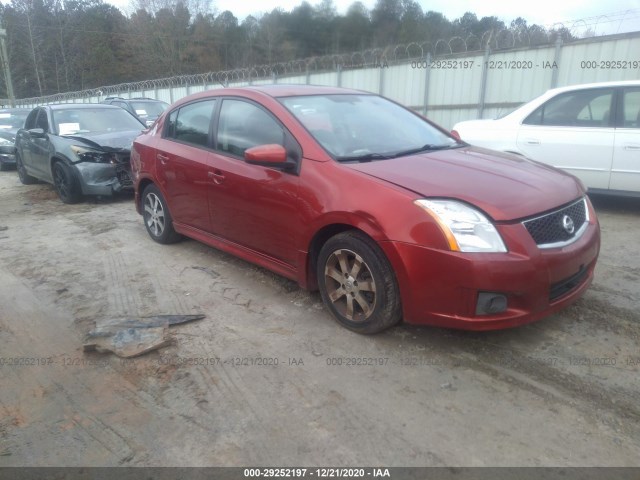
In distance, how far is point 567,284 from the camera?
304cm

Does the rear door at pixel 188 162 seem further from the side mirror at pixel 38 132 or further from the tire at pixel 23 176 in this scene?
the tire at pixel 23 176

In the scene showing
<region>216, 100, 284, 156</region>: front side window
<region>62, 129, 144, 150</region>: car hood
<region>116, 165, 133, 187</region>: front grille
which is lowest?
<region>116, 165, 133, 187</region>: front grille

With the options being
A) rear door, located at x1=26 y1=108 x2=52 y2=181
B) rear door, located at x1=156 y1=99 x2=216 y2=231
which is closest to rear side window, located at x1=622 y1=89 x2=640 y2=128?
rear door, located at x1=156 y1=99 x2=216 y2=231

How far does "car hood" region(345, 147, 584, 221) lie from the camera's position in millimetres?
2900

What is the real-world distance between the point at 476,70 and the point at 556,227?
9230 mm

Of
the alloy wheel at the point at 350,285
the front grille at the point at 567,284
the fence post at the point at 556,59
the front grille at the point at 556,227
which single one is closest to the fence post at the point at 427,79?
the fence post at the point at 556,59

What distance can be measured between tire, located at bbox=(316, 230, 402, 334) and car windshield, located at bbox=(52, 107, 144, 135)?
640cm

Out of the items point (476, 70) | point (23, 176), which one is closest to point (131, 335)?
point (23, 176)

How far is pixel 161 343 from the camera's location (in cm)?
329

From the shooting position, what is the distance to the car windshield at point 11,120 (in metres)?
13.4

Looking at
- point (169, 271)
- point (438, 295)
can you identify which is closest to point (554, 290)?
point (438, 295)

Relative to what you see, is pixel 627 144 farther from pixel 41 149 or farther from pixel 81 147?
pixel 41 149

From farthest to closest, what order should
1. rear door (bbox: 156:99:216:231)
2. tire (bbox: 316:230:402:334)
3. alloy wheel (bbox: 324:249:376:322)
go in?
rear door (bbox: 156:99:216:231) → alloy wheel (bbox: 324:249:376:322) → tire (bbox: 316:230:402:334)

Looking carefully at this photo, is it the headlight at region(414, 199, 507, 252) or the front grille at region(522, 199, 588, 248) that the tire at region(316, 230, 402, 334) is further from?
the front grille at region(522, 199, 588, 248)
